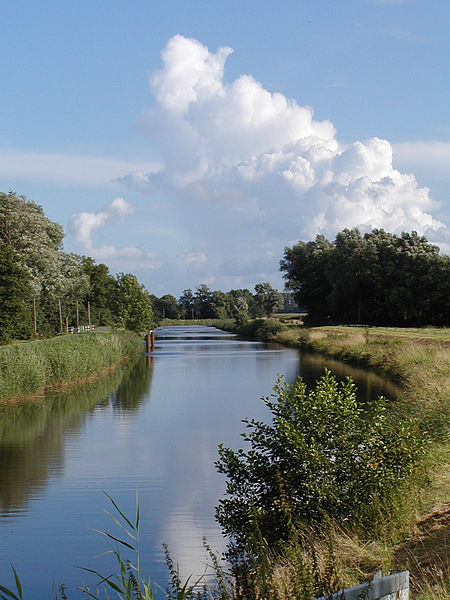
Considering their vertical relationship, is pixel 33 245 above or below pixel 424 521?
above

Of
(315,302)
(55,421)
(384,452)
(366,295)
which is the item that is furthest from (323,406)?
(315,302)

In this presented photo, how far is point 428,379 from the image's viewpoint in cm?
1627

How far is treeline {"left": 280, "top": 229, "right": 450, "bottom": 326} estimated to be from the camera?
50219 millimetres

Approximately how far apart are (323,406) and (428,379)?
10191mm

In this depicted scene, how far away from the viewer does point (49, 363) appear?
23.8 m

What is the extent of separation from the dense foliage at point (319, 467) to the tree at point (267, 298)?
11561cm

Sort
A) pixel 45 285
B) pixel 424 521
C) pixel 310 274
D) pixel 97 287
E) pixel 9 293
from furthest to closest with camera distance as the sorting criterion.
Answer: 1. pixel 97 287
2. pixel 310 274
3. pixel 45 285
4. pixel 9 293
5. pixel 424 521

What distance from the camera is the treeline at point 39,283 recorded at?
32906 mm

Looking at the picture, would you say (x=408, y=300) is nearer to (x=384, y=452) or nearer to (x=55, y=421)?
(x=55, y=421)

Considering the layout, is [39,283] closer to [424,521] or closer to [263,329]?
[263,329]

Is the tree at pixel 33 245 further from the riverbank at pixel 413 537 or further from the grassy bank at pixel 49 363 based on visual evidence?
the riverbank at pixel 413 537

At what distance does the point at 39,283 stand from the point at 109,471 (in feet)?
98.1

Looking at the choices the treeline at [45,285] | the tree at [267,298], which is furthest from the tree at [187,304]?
the treeline at [45,285]

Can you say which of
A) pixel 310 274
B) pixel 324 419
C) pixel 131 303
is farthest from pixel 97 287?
pixel 324 419
